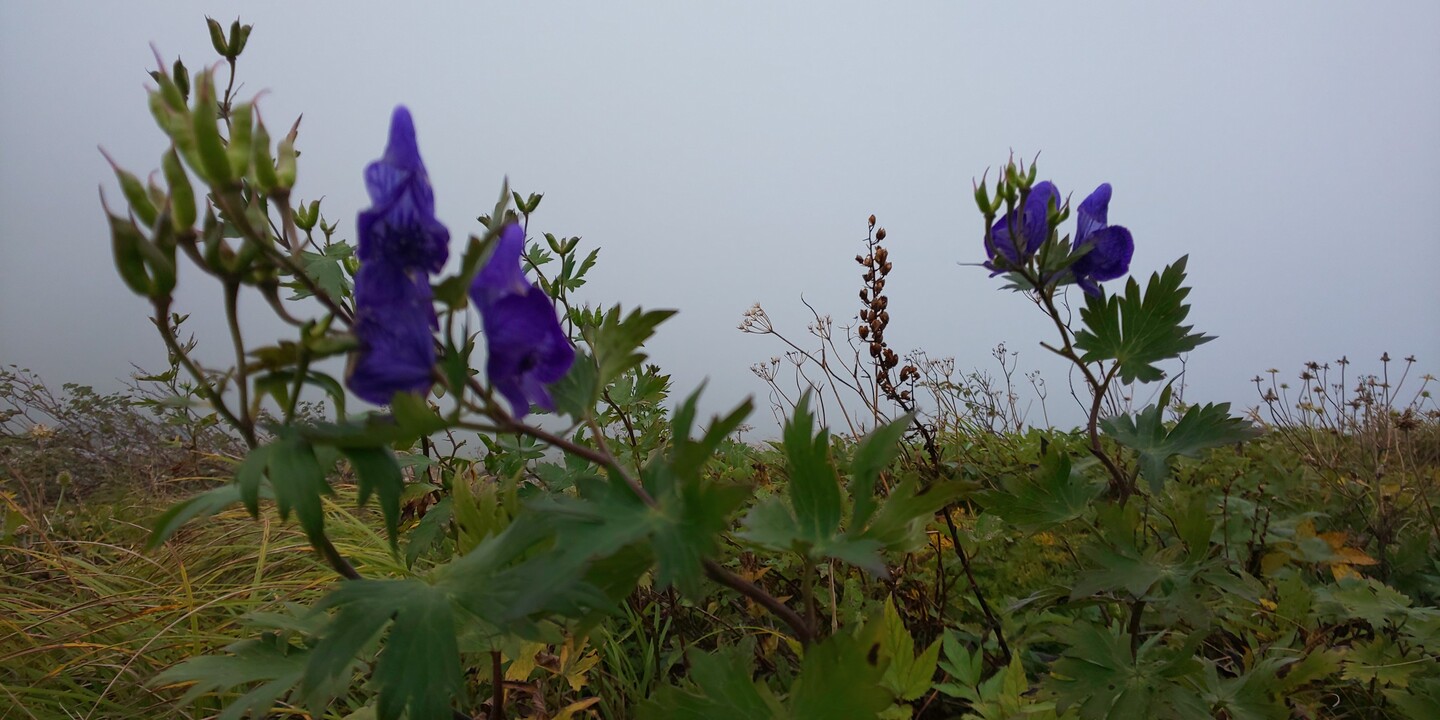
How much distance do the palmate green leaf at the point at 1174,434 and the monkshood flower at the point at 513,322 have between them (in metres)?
1.16

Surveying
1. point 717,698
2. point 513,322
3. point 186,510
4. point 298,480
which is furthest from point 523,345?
point 717,698

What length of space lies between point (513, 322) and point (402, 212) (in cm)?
18

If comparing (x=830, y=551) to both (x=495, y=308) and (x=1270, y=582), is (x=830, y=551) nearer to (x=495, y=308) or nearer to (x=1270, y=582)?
(x=495, y=308)

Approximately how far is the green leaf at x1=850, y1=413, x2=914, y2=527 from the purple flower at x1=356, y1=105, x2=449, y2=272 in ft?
1.82

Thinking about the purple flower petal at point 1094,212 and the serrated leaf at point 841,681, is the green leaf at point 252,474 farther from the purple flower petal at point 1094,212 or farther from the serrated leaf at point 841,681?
the purple flower petal at point 1094,212

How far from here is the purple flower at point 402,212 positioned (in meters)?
0.83

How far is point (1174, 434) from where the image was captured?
1.55 metres

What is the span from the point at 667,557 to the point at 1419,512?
12.5ft

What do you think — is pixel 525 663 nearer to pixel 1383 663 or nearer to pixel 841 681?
pixel 841 681

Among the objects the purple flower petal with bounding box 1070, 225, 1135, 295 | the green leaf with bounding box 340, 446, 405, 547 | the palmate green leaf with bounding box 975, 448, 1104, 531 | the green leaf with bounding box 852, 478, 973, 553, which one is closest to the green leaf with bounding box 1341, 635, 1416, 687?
the palmate green leaf with bounding box 975, 448, 1104, 531

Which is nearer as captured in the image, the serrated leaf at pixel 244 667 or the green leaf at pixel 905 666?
the serrated leaf at pixel 244 667

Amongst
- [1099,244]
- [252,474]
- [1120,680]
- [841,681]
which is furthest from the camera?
[1099,244]

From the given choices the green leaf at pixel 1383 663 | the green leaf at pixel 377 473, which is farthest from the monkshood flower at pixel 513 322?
the green leaf at pixel 1383 663

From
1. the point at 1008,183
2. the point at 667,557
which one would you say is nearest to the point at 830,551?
the point at 667,557
